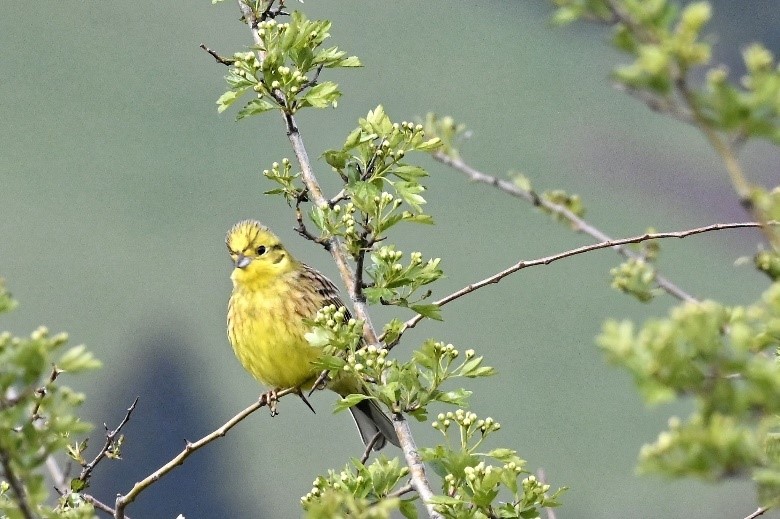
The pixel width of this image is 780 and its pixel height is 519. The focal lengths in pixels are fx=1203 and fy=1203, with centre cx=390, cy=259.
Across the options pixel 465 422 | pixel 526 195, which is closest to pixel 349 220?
pixel 465 422

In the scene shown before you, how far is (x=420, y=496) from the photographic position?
8.43 feet

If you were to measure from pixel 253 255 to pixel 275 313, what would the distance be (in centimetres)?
36

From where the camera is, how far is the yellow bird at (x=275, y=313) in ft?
14.9

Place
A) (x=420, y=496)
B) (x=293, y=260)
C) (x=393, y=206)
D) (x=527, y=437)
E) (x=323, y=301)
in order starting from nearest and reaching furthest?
(x=420, y=496) < (x=393, y=206) < (x=323, y=301) < (x=293, y=260) < (x=527, y=437)

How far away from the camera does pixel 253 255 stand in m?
4.89

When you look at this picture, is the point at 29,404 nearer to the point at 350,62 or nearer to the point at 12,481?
the point at 12,481

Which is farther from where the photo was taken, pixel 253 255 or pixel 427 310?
pixel 253 255

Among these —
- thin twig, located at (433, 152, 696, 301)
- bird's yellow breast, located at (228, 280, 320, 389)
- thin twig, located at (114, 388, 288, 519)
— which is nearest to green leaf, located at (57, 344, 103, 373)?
thin twig, located at (114, 388, 288, 519)

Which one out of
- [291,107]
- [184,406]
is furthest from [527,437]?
[291,107]

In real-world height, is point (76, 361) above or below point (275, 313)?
below

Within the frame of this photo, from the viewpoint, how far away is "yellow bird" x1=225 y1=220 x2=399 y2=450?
4.53m

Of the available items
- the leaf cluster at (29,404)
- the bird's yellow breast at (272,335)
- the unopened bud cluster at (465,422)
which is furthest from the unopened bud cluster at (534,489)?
the bird's yellow breast at (272,335)

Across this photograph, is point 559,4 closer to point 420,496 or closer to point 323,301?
point 420,496

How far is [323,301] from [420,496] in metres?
2.24
